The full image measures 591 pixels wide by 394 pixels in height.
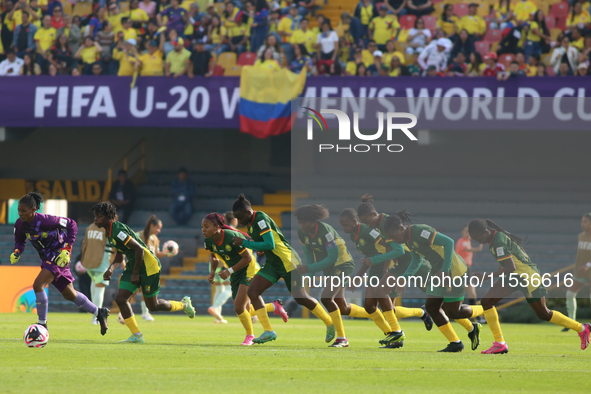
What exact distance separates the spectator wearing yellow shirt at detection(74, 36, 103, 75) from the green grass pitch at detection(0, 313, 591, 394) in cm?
1029

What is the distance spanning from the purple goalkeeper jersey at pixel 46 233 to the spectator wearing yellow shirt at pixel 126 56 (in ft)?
35.6

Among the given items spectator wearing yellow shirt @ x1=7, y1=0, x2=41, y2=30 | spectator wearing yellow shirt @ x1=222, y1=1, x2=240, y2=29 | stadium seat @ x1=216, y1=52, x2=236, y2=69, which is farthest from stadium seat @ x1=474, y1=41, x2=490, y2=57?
spectator wearing yellow shirt @ x1=7, y1=0, x2=41, y2=30

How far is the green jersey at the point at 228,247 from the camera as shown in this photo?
32.7 ft

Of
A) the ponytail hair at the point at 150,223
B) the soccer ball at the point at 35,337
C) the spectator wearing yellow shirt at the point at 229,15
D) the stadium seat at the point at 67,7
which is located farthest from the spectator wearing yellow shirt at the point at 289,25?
the soccer ball at the point at 35,337

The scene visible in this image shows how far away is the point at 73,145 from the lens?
82.2 ft

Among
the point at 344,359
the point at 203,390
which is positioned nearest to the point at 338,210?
the point at 344,359

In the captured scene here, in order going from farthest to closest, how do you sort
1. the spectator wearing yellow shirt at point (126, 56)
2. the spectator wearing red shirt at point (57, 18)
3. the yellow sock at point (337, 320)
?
the spectator wearing red shirt at point (57, 18)
the spectator wearing yellow shirt at point (126, 56)
the yellow sock at point (337, 320)

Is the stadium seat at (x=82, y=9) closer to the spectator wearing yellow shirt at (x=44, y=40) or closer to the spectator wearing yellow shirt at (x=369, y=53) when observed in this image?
the spectator wearing yellow shirt at (x=44, y=40)

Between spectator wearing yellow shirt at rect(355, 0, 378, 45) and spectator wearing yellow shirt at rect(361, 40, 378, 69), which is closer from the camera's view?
spectator wearing yellow shirt at rect(361, 40, 378, 69)

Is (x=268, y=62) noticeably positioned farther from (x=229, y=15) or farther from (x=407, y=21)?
(x=407, y=21)

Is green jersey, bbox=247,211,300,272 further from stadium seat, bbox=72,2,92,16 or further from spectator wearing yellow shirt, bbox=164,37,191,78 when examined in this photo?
stadium seat, bbox=72,2,92,16

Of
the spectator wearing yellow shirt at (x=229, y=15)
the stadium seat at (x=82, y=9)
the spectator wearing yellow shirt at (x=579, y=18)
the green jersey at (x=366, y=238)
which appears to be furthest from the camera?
the stadium seat at (x=82, y=9)

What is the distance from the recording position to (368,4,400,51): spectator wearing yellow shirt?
20984mm

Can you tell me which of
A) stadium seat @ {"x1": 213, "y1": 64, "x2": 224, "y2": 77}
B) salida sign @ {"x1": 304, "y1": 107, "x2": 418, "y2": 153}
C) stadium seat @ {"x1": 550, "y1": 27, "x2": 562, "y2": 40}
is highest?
stadium seat @ {"x1": 550, "y1": 27, "x2": 562, "y2": 40}
